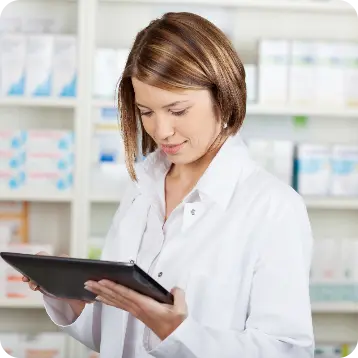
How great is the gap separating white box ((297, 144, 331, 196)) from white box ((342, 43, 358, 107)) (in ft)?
0.86

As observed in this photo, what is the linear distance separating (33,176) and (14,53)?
51 cm

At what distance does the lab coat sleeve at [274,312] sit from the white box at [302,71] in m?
1.80

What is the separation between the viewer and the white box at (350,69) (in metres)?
3.08

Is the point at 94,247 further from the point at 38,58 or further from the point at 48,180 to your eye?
the point at 38,58

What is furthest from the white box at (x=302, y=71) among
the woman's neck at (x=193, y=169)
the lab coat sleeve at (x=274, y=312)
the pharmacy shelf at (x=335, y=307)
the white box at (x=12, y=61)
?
the lab coat sleeve at (x=274, y=312)

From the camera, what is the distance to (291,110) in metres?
3.15

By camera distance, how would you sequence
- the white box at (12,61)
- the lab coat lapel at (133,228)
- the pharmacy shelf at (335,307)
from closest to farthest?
1. the lab coat lapel at (133,228)
2. the white box at (12,61)
3. the pharmacy shelf at (335,307)

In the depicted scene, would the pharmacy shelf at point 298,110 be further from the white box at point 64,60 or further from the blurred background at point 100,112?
the white box at point 64,60

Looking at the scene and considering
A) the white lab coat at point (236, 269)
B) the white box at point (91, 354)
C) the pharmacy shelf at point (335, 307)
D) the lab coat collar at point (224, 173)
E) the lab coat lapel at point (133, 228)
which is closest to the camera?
the white lab coat at point (236, 269)

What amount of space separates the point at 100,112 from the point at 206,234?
5.85 feet

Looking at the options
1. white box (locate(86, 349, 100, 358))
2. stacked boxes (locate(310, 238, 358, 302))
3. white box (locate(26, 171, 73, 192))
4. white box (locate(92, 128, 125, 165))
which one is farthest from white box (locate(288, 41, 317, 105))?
white box (locate(86, 349, 100, 358))

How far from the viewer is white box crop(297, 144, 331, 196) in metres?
3.12

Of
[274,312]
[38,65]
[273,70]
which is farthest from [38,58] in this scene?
[274,312]

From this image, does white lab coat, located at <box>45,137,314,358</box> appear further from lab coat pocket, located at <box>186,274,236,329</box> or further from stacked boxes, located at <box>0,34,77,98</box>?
stacked boxes, located at <box>0,34,77,98</box>
